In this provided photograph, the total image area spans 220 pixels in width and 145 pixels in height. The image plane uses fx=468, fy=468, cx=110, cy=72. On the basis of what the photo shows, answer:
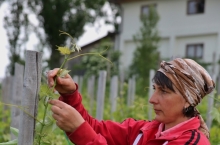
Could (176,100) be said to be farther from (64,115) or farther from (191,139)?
(64,115)

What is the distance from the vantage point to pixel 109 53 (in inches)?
816

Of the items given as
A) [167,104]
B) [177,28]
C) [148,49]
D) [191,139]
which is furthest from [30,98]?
[177,28]

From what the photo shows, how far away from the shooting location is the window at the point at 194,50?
21.1 metres

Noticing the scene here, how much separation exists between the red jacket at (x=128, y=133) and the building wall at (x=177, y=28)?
18.3 metres

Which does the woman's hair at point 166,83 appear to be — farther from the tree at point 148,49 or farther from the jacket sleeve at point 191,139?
the tree at point 148,49

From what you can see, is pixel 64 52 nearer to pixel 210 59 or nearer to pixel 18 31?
pixel 210 59

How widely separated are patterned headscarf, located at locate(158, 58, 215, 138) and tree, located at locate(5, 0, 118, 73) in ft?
77.3

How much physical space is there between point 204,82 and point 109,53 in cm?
1862

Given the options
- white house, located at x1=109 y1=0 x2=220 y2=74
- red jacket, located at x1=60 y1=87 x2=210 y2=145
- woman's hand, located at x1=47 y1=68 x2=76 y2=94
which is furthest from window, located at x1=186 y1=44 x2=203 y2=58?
woman's hand, located at x1=47 y1=68 x2=76 y2=94

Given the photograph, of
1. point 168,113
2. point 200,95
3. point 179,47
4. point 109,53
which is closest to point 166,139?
point 168,113

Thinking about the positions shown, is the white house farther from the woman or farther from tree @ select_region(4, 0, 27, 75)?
the woman

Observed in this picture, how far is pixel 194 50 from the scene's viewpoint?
69.9 feet

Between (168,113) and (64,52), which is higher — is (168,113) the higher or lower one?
the lower one

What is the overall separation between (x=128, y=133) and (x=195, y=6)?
65.4 ft
